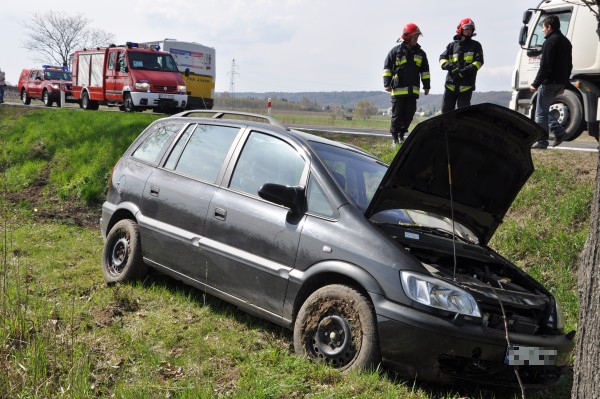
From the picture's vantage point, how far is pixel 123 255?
580 cm

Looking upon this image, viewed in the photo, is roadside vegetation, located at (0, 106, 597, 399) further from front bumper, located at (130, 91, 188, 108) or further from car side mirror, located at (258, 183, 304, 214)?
front bumper, located at (130, 91, 188, 108)

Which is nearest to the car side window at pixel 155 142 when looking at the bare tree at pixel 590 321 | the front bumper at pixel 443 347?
the front bumper at pixel 443 347

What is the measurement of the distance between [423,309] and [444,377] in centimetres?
46

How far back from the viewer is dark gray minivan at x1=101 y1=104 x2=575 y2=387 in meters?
3.74

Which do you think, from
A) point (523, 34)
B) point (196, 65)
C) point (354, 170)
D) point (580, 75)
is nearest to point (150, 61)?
point (196, 65)

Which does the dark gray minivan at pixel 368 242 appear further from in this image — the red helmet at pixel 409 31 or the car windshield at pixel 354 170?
the red helmet at pixel 409 31

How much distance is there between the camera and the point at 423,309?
368 centimetres

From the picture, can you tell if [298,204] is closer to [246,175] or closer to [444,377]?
[246,175]

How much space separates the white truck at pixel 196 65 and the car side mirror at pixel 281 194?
72.1 ft

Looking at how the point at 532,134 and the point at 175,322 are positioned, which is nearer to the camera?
the point at 532,134

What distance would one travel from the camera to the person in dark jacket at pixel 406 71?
9.99 meters

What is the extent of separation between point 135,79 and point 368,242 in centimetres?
1732

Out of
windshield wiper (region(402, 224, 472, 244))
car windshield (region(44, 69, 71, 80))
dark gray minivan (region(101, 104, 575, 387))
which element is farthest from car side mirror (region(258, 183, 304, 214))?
car windshield (region(44, 69, 71, 80))

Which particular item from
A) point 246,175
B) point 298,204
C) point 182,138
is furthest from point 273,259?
point 182,138
